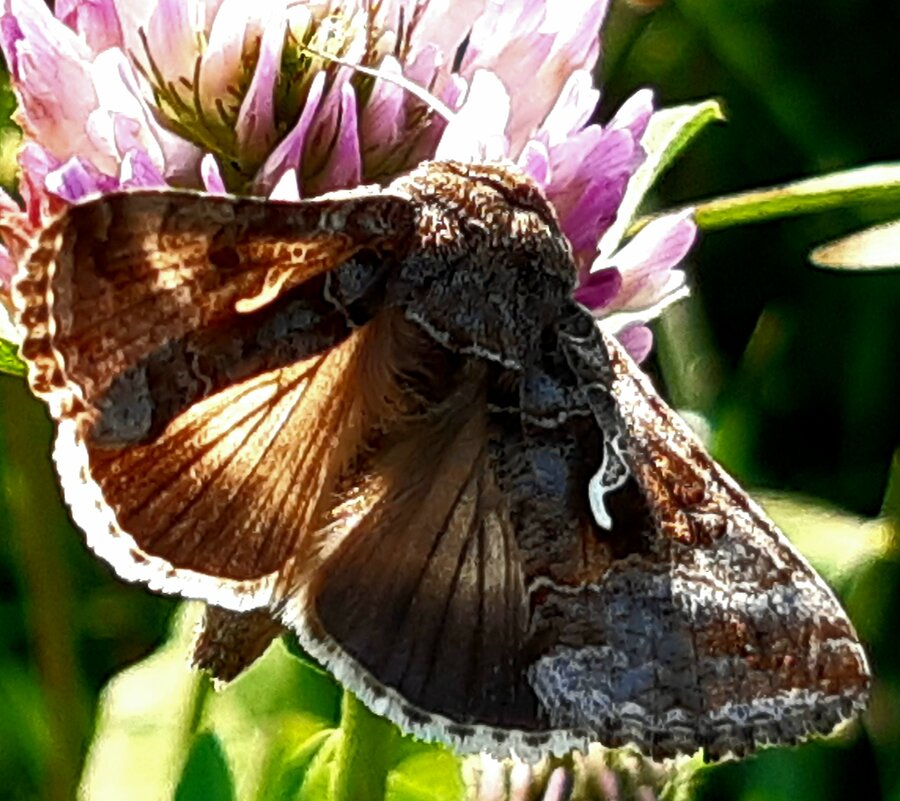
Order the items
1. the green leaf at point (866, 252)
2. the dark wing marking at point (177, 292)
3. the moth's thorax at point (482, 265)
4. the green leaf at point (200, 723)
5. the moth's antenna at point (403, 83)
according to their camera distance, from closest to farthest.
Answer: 1. the dark wing marking at point (177, 292)
2. the moth's thorax at point (482, 265)
3. the moth's antenna at point (403, 83)
4. the green leaf at point (200, 723)
5. the green leaf at point (866, 252)

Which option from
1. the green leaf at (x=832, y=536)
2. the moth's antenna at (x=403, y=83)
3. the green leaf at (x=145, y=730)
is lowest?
the green leaf at (x=832, y=536)

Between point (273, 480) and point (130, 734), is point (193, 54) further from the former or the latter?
point (130, 734)

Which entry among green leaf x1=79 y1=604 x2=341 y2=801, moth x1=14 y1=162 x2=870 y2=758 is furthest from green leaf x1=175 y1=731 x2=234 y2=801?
moth x1=14 y1=162 x2=870 y2=758

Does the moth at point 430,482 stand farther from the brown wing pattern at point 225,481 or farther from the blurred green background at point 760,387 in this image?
the blurred green background at point 760,387

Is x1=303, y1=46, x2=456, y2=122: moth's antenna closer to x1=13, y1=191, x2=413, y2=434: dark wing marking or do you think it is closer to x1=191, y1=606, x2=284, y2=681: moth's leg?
x1=13, y1=191, x2=413, y2=434: dark wing marking

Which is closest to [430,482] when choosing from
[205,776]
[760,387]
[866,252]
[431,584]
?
[431,584]

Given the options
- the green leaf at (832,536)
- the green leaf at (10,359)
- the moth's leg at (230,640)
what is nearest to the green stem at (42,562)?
the green leaf at (10,359)

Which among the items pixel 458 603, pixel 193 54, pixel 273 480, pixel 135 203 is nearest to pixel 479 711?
pixel 458 603
